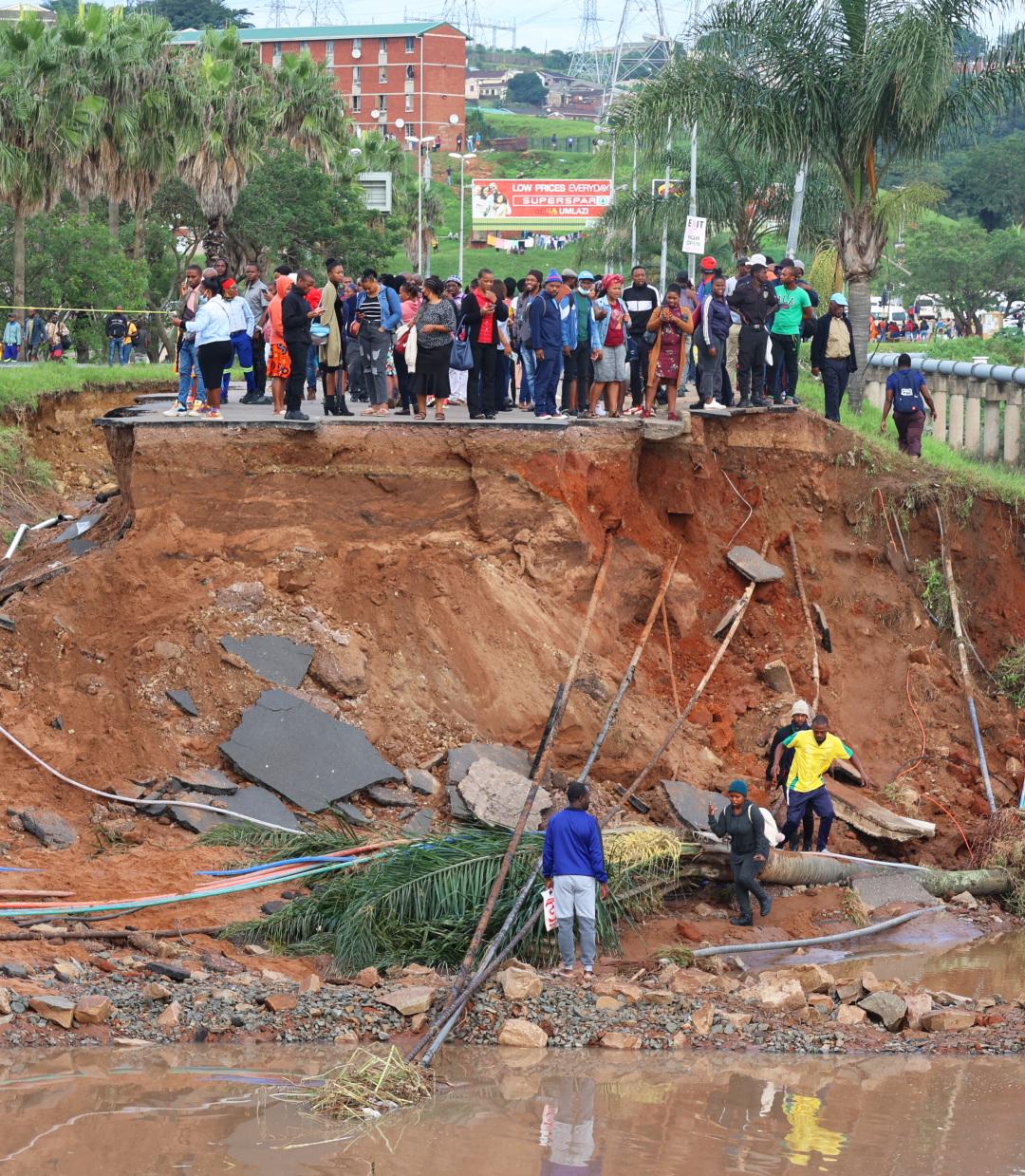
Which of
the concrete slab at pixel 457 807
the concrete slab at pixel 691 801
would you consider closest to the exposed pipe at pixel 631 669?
the concrete slab at pixel 691 801

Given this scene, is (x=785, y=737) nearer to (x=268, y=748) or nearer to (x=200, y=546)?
(x=268, y=748)

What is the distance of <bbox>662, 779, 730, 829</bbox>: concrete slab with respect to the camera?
1559cm

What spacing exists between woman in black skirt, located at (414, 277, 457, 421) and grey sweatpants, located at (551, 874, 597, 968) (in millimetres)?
6931

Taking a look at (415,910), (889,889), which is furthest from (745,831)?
(415,910)

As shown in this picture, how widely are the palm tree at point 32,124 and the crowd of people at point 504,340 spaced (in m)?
15.7

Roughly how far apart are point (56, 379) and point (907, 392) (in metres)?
14.4

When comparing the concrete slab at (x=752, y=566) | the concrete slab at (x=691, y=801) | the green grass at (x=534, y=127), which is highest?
the green grass at (x=534, y=127)

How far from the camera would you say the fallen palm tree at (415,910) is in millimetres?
12312

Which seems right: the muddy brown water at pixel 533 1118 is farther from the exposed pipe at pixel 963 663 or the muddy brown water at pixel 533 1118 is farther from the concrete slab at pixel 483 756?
the exposed pipe at pixel 963 663

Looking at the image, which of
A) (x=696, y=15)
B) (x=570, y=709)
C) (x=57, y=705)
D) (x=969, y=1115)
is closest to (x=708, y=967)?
(x=969, y=1115)

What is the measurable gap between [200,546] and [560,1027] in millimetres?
7607

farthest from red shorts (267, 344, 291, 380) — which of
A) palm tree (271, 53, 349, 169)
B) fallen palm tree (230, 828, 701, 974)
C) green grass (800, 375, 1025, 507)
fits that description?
palm tree (271, 53, 349, 169)

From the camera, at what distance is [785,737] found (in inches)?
623

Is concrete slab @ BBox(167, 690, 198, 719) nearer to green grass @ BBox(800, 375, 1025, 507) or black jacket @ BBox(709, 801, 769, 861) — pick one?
black jacket @ BBox(709, 801, 769, 861)
